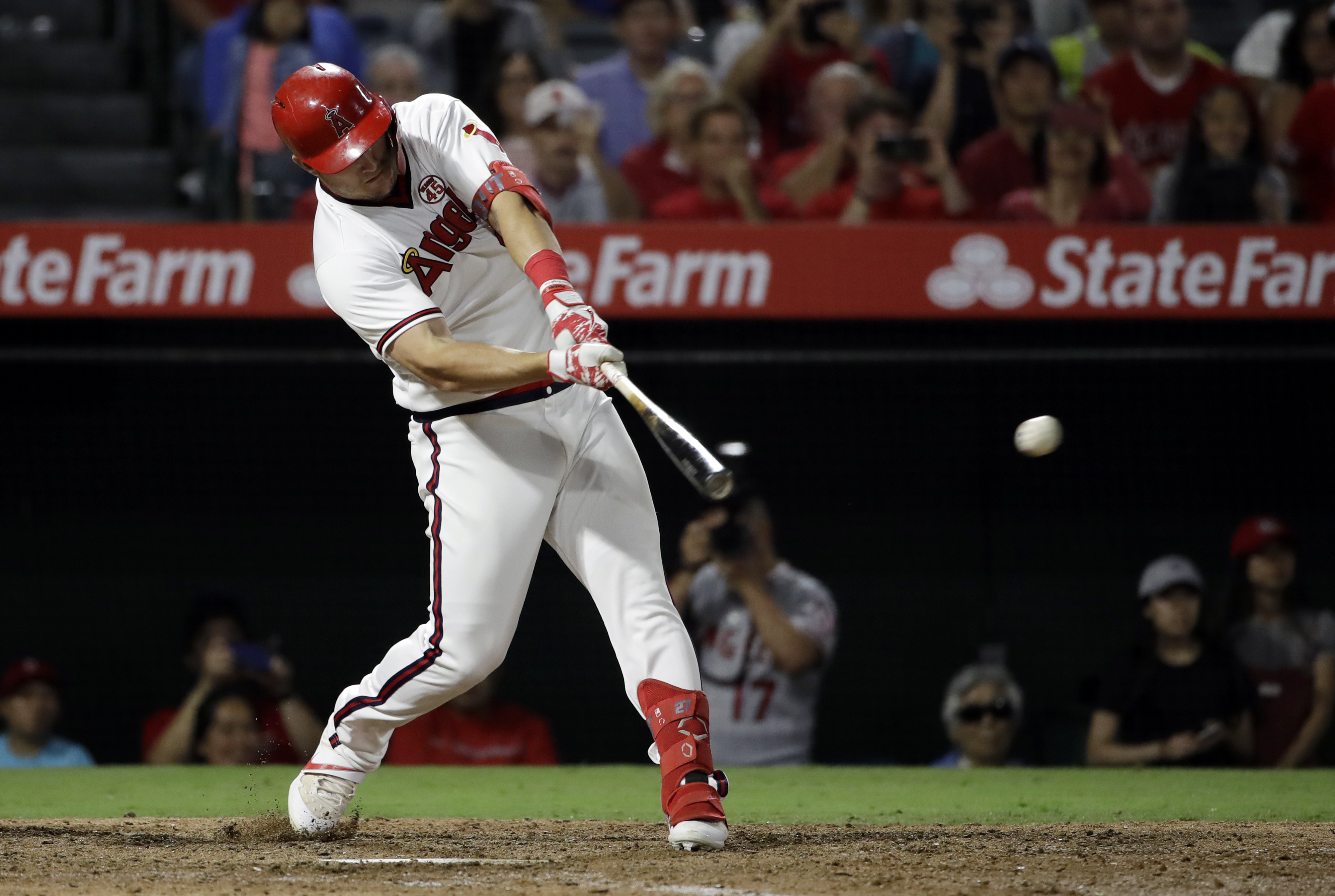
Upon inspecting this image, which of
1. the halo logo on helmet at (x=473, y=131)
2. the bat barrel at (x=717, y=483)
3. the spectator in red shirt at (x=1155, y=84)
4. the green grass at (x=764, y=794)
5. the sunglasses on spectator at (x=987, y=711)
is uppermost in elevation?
the spectator in red shirt at (x=1155, y=84)

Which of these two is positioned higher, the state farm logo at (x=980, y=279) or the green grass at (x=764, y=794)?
the state farm logo at (x=980, y=279)

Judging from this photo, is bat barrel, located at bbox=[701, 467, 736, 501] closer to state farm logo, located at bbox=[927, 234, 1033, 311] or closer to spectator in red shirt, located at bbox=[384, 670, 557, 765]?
state farm logo, located at bbox=[927, 234, 1033, 311]

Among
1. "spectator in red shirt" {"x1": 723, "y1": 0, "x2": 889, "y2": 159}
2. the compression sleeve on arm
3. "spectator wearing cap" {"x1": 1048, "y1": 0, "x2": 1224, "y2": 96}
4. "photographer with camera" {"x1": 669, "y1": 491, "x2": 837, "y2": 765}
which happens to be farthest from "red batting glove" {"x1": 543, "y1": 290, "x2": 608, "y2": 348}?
"spectator wearing cap" {"x1": 1048, "y1": 0, "x2": 1224, "y2": 96}

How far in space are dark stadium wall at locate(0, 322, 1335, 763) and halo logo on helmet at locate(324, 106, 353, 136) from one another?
3106 millimetres

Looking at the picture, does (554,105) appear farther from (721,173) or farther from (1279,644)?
(1279,644)

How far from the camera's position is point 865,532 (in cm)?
640

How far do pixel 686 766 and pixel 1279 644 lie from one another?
3093mm

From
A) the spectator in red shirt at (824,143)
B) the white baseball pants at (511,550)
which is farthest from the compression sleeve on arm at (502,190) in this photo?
the spectator in red shirt at (824,143)

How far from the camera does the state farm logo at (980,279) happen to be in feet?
17.6

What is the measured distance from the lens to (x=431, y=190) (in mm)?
3221

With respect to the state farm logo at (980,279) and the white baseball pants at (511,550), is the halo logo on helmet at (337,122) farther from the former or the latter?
the state farm logo at (980,279)

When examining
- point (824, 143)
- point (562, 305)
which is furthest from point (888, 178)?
point (562, 305)

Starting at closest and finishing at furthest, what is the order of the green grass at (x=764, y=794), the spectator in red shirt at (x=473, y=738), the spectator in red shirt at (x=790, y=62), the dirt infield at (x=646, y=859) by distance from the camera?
the dirt infield at (x=646, y=859)
the green grass at (x=764, y=794)
the spectator in red shirt at (x=473, y=738)
the spectator in red shirt at (x=790, y=62)

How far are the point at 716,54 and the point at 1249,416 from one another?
8.58 feet
